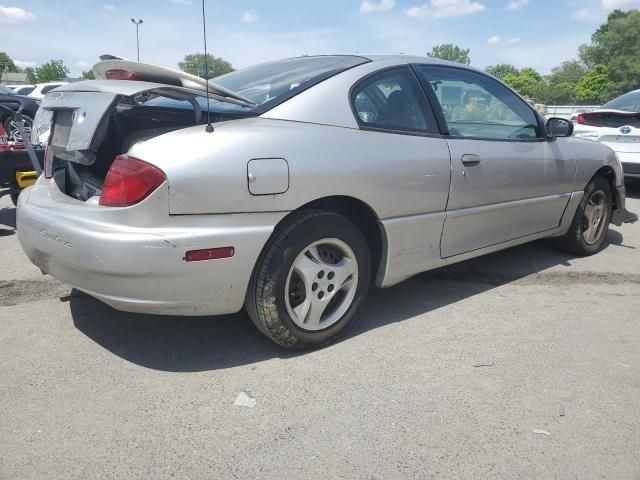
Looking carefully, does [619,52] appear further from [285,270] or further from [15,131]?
[285,270]

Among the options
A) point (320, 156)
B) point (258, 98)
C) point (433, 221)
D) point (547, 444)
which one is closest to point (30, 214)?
point (258, 98)

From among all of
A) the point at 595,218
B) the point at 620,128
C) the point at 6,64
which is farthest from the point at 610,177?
the point at 6,64

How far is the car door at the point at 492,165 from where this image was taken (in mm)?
3318

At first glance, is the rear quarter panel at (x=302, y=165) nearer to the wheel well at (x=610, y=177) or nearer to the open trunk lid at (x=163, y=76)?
the open trunk lid at (x=163, y=76)

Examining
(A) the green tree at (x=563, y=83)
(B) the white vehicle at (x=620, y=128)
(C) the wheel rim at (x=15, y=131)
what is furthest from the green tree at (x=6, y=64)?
(B) the white vehicle at (x=620, y=128)

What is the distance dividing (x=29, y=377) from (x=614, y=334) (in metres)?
3.15

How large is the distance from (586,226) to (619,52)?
83.0 metres

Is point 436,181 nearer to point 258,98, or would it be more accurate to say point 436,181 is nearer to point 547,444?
point 258,98

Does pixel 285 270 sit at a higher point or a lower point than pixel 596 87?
lower

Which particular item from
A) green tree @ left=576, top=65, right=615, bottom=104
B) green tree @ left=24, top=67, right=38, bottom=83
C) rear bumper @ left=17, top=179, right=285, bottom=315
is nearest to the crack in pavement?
rear bumper @ left=17, top=179, right=285, bottom=315

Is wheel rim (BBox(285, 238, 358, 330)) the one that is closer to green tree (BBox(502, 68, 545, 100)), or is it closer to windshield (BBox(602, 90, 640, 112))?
windshield (BBox(602, 90, 640, 112))

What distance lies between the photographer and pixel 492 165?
3461 mm

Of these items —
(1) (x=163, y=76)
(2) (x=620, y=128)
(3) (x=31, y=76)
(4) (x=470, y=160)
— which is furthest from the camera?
(3) (x=31, y=76)

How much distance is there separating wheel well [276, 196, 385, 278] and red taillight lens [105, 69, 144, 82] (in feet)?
3.68
